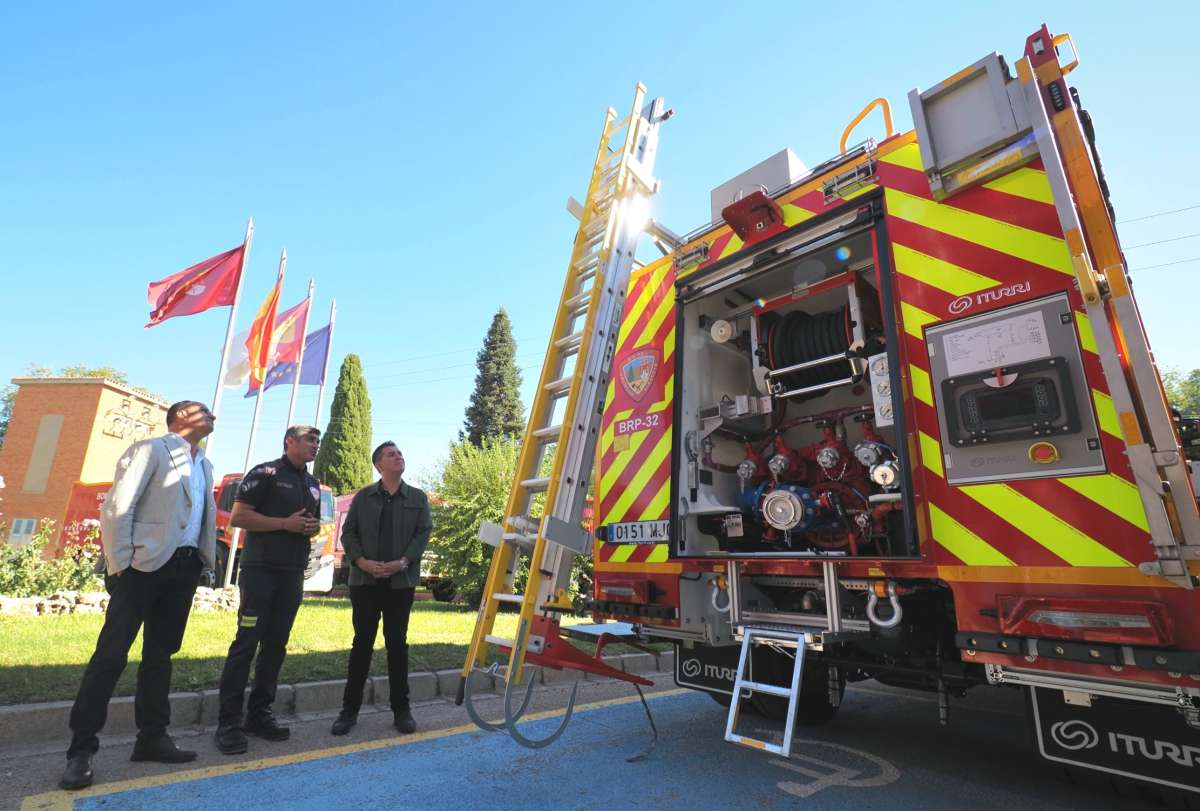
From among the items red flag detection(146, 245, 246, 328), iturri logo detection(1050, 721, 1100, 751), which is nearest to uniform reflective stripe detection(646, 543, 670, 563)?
iturri logo detection(1050, 721, 1100, 751)

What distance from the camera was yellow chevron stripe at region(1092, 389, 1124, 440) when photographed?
2.21 m

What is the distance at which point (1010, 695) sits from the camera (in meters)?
5.43

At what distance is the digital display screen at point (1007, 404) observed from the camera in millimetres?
2404

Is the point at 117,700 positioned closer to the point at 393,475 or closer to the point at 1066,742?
the point at 393,475

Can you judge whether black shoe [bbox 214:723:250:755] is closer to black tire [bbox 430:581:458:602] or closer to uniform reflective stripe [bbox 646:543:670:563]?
uniform reflective stripe [bbox 646:543:670:563]

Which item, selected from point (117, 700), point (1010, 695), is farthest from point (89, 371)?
point (1010, 695)

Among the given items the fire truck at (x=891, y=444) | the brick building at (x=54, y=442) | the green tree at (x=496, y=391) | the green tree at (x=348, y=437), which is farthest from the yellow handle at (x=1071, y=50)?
the green tree at (x=496, y=391)

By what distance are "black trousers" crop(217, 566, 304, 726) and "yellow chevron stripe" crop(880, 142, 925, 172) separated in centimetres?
406

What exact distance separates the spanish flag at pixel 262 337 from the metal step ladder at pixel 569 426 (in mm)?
10579

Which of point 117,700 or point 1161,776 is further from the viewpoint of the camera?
point 117,700

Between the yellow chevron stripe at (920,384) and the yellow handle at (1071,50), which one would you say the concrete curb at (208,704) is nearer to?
the yellow chevron stripe at (920,384)

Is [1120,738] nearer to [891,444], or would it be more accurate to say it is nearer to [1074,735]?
[1074,735]

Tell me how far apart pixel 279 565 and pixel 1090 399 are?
13.9 ft

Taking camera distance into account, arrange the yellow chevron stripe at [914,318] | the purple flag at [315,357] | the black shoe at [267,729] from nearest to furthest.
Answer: the yellow chevron stripe at [914,318] → the black shoe at [267,729] → the purple flag at [315,357]
